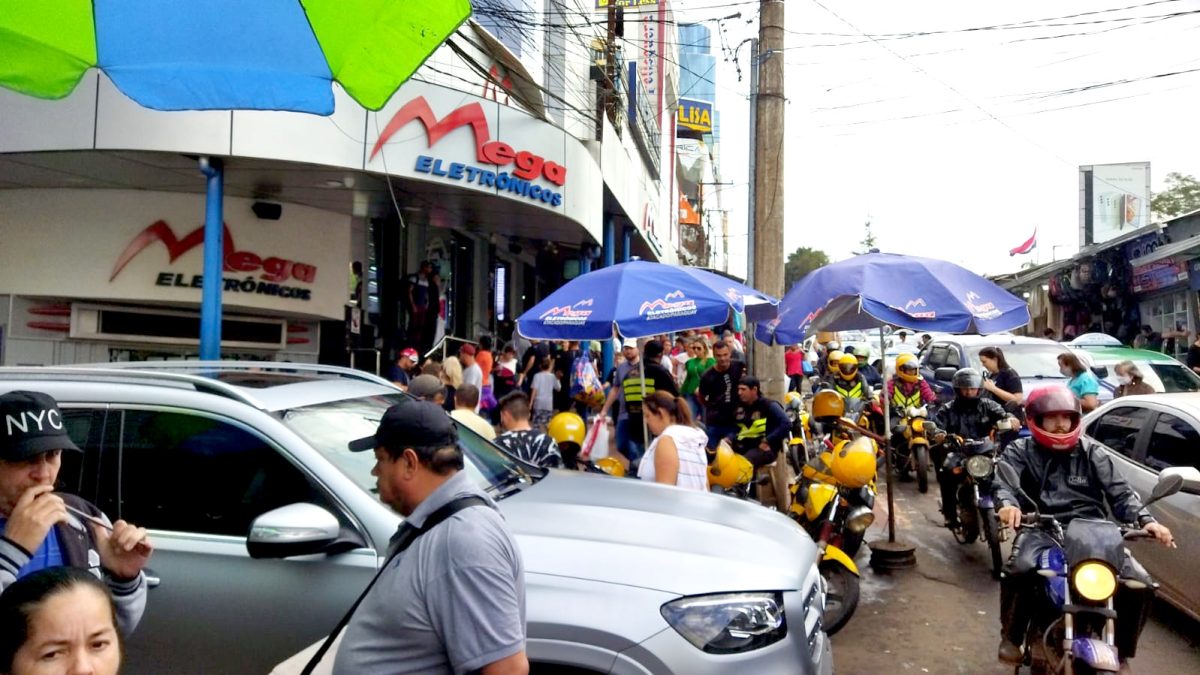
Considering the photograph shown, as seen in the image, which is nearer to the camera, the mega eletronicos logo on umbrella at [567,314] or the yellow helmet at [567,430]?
the mega eletronicos logo on umbrella at [567,314]

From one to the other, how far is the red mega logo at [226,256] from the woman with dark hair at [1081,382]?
10259mm

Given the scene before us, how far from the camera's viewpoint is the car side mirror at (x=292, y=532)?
314 centimetres

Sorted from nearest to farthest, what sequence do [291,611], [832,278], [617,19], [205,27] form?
[291,611]
[205,27]
[832,278]
[617,19]

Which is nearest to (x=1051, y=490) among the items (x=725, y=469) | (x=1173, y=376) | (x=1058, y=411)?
(x=1058, y=411)

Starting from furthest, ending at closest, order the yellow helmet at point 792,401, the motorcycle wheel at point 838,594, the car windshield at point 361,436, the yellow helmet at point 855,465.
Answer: the yellow helmet at point 792,401 → the yellow helmet at point 855,465 → the motorcycle wheel at point 838,594 → the car windshield at point 361,436

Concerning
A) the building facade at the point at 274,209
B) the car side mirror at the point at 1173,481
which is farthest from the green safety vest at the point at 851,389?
the car side mirror at the point at 1173,481

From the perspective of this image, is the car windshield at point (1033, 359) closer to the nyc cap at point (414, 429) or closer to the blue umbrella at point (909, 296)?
the blue umbrella at point (909, 296)

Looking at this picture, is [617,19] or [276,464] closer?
[276,464]

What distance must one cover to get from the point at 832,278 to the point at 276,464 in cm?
488

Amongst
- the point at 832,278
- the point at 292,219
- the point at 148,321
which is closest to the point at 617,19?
the point at 292,219

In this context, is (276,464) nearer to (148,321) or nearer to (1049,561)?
(1049,561)

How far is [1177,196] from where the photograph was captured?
43.4 m

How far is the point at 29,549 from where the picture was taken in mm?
2225

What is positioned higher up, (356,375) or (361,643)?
(356,375)
